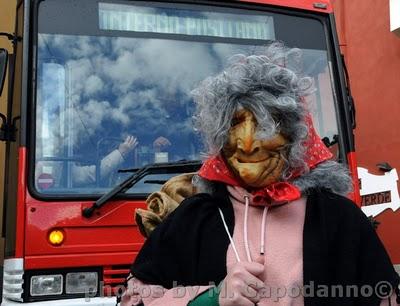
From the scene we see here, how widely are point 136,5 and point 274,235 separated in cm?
215

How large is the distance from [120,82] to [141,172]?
542 mm

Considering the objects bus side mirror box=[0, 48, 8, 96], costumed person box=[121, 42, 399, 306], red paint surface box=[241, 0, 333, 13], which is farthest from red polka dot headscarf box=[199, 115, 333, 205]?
red paint surface box=[241, 0, 333, 13]

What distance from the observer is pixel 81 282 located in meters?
2.97

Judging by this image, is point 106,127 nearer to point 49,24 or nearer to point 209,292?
point 49,24

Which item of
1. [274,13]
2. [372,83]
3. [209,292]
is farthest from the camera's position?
[372,83]

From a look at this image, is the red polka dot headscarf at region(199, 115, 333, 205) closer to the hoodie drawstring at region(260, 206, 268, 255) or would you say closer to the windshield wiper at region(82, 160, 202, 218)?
the hoodie drawstring at region(260, 206, 268, 255)

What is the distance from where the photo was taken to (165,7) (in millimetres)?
3492

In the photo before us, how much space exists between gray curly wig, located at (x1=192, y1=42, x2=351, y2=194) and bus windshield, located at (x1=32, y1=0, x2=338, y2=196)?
55.7 inches

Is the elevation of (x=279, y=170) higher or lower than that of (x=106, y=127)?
lower

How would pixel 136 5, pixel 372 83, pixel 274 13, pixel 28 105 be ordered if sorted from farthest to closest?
pixel 372 83 < pixel 274 13 < pixel 136 5 < pixel 28 105

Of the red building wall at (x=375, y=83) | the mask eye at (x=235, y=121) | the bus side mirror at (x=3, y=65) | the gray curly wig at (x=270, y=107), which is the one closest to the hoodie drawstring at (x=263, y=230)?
the gray curly wig at (x=270, y=107)

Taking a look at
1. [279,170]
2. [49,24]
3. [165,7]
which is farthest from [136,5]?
[279,170]

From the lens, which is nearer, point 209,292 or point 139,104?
point 209,292

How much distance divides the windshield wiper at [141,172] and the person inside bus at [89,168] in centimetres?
11
